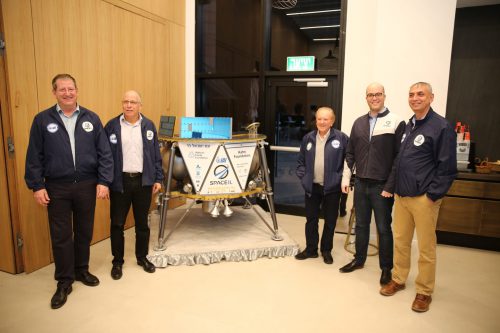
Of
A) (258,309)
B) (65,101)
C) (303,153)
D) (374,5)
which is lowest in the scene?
(258,309)

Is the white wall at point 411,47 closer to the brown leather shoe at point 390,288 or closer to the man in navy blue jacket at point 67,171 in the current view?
the brown leather shoe at point 390,288

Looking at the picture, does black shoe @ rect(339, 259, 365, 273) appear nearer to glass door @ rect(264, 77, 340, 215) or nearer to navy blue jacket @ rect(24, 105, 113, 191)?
glass door @ rect(264, 77, 340, 215)

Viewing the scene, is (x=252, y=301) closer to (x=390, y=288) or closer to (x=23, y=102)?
(x=390, y=288)

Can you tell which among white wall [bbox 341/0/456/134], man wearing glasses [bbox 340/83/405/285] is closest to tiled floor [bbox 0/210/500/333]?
man wearing glasses [bbox 340/83/405/285]

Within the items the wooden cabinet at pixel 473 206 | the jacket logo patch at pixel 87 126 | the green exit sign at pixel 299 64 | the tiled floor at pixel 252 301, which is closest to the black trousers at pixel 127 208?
the tiled floor at pixel 252 301

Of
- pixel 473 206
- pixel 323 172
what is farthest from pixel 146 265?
pixel 473 206

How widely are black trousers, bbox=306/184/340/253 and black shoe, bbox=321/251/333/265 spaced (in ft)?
0.09

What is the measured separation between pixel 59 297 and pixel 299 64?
3685 millimetres

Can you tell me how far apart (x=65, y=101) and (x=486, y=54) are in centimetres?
434

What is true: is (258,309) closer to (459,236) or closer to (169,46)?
(459,236)

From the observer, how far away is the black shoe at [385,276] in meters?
2.99

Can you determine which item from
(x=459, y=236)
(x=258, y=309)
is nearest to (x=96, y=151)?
(x=258, y=309)

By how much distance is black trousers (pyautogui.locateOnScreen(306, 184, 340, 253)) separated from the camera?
3.32m

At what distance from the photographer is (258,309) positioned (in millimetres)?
2635
